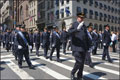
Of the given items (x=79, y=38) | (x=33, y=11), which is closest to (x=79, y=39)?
(x=79, y=38)

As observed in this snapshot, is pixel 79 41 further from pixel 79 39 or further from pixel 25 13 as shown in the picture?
pixel 25 13

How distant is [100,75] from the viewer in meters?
5.86

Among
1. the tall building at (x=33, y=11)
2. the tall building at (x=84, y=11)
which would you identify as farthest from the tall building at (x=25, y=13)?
the tall building at (x=84, y=11)

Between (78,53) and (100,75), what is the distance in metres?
2.02

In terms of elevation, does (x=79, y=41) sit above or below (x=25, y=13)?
below

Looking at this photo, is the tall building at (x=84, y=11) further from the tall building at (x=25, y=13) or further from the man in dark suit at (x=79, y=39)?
the man in dark suit at (x=79, y=39)

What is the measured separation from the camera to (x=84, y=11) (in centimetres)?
3700

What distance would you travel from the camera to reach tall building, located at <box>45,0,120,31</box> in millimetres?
34375

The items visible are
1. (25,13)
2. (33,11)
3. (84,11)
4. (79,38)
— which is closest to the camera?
(79,38)

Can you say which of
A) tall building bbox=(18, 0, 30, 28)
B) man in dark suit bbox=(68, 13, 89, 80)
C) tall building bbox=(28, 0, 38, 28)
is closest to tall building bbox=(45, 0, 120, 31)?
tall building bbox=(28, 0, 38, 28)

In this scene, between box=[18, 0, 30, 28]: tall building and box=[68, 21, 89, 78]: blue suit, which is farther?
box=[18, 0, 30, 28]: tall building

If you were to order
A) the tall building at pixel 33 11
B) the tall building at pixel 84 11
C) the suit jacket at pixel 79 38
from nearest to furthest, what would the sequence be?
the suit jacket at pixel 79 38 → the tall building at pixel 84 11 → the tall building at pixel 33 11

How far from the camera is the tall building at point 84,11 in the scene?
113 feet

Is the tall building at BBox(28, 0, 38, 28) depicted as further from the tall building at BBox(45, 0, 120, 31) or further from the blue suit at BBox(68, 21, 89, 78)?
the blue suit at BBox(68, 21, 89, 78)
